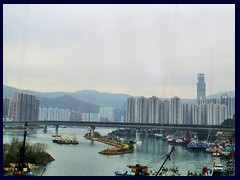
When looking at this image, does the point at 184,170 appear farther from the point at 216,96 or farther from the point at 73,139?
the point at 73,139

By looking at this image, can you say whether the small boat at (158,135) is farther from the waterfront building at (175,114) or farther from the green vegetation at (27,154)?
the green vegetation at (27,154)

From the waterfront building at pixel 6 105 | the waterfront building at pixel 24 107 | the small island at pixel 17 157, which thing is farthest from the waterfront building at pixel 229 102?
the waterfront building at pixel 6 105

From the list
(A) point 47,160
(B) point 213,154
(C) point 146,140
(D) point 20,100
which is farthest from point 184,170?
(D) point 20,100

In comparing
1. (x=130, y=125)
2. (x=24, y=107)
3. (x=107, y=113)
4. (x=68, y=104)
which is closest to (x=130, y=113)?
(x=130, y=125)

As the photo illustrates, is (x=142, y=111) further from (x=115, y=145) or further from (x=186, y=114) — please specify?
(x=115, y=145)

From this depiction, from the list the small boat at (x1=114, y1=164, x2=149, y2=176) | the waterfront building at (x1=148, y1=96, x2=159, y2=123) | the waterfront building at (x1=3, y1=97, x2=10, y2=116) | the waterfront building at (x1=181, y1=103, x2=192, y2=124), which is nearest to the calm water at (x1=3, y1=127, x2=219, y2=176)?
the small boat at (x1=114, y1=164, x2=149, y2=176)
